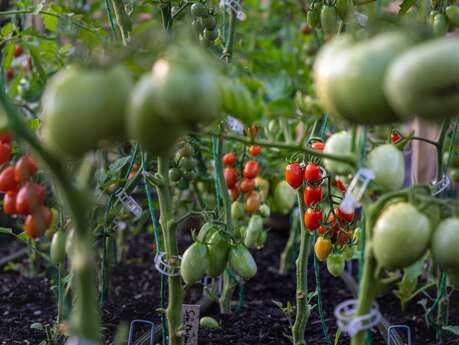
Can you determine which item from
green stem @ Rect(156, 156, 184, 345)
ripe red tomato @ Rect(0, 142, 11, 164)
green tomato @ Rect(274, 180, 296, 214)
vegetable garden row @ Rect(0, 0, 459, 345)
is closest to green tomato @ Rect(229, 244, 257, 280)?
vegetable garden row @ Rect(0, 0, 459, 345)

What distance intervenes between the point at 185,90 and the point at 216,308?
1.37 meters

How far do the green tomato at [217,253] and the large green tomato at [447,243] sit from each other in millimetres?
460

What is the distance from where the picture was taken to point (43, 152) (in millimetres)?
637

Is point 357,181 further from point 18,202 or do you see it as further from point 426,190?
point 18,202

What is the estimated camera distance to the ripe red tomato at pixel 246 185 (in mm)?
1786

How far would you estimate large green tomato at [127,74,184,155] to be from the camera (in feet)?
1.92

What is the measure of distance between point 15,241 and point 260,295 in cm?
136

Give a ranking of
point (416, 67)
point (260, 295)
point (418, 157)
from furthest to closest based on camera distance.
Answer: point (418, 157)
point (260, 295)
point (416, 67)

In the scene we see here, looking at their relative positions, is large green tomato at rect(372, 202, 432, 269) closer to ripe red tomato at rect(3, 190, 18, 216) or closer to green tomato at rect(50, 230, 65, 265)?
ripe red tomato at rect(3, 190, 18, 216)

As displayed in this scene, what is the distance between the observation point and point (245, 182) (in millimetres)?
1784

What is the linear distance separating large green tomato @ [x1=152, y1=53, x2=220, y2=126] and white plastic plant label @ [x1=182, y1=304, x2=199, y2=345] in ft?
2.53

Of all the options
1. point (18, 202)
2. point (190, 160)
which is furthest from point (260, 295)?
point (18, 202)

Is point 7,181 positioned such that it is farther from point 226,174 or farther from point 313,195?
point 226,174

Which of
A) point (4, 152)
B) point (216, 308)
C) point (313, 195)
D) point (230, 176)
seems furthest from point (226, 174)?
point (4, 152)
